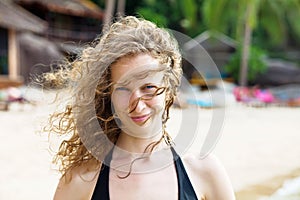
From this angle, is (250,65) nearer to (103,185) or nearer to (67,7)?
(67,7)

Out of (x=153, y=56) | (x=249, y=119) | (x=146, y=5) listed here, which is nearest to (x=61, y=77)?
(x=153, y=56)

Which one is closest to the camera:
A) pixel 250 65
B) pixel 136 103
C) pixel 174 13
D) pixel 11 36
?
pixel 136 103

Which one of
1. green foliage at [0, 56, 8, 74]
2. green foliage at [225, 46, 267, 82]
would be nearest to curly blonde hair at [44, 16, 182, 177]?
green foliage at [0, 56, 8, 74]

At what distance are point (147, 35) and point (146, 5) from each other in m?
24.2

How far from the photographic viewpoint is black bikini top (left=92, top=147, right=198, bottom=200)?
0.94m

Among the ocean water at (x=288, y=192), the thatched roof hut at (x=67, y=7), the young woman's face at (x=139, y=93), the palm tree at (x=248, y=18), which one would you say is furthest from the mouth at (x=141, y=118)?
the palm tree at (x=248, y=18)

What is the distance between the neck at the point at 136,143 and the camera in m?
0.98

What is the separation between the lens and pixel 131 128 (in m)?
0.96

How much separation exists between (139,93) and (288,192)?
445cm

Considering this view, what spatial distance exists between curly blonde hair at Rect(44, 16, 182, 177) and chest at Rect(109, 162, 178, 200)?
8cm

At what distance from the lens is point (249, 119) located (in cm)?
1251

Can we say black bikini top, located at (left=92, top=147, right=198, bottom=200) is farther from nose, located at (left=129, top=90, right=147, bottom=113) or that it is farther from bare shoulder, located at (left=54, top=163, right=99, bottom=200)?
nose, located at (left=129, top=90, right=147, bottom=113)

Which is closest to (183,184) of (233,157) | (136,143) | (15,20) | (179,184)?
(179,184)

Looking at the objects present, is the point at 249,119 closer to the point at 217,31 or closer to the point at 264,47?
the point at 217,31
